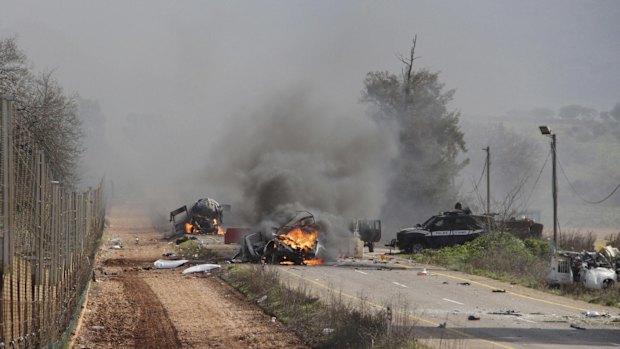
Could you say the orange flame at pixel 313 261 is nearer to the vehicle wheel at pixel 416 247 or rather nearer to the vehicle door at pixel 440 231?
the vehicle wheel at pixel 416 247

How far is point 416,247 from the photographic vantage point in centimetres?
4853

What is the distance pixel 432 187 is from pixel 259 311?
173 feet

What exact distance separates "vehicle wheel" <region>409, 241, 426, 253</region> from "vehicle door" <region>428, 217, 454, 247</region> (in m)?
0.54

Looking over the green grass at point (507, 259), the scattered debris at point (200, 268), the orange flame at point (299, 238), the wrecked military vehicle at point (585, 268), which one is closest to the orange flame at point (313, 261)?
the orange flame at point (299, 238)

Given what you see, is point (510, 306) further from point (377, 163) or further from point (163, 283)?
point (377, 163)

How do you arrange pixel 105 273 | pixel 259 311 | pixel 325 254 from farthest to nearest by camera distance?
pixel 325 254 → pixel 105 273 → pixel 259 311

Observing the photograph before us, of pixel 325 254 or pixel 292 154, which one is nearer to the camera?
pixel 325 254

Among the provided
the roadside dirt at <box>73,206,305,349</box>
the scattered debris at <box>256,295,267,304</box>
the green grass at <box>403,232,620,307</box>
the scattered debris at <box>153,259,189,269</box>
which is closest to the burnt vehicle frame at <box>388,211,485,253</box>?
the green grass at <box>403,232,620,307</box>

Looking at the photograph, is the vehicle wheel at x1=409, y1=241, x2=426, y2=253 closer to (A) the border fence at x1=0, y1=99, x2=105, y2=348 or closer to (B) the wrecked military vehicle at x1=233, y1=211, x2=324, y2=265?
(B) the wrecked military vehicle at x1=233, y1=211, x2=324, y2=265

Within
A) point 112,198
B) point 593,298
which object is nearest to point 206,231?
point 593,298

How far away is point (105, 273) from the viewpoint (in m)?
35.2

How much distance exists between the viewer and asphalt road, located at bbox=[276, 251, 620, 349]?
19.8 meters

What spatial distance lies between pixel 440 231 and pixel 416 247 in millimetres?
1506

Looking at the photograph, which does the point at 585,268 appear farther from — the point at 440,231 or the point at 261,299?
the point at 440,231
